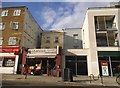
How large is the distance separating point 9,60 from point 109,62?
14.0 metres

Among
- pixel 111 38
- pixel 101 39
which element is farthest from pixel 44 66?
pixel 111 38

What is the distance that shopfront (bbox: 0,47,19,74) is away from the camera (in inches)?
928

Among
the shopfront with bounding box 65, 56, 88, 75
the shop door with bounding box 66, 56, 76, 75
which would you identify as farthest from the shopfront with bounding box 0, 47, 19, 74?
the shopfront with bounding box 65, 56, 88, 75

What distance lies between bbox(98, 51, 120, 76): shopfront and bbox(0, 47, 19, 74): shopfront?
466 inches

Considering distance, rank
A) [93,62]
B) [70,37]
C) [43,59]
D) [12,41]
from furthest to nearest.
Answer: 1. [70,37]
2. [12,41]
3. [43,59]
4. [93,62]

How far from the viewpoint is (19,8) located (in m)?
28.1

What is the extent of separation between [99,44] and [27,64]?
34.4 ft

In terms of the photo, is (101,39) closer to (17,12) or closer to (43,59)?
(43,59)

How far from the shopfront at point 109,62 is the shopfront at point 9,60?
11.8 meters

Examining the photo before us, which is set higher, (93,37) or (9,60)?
(93,37)

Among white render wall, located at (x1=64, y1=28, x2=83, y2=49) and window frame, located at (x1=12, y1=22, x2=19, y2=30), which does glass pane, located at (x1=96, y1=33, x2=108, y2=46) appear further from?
window frame, located at (x1=12, y1=22, x2=19, y2=30)

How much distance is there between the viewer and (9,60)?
954 inches

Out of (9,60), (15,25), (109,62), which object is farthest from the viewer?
(15,25)

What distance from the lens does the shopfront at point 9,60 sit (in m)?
23.6
